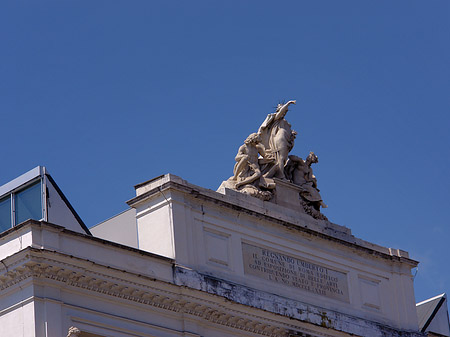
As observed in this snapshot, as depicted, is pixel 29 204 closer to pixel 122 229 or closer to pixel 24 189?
pixel 24 189

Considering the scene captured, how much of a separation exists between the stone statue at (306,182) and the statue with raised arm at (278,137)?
452mm

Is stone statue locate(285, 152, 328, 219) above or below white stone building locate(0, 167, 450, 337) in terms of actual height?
above

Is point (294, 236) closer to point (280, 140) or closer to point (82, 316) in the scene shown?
point (280, 140)

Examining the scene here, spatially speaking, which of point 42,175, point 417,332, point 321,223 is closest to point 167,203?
point 42,175

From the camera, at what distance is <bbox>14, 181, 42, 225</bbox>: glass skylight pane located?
35.8 metres

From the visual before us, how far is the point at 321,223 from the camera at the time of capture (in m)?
41.3

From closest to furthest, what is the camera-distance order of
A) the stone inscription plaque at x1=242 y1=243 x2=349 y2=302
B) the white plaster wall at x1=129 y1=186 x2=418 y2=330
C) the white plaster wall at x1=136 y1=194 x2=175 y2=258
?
the white plaster wall at x1=136 y1=194 x2=175 y2=258
the white plaster wall at x1=129 y1=186 x2=418 y2=330
the stone inscription plaque at x1=242 y1=243 x2=349 y2=302

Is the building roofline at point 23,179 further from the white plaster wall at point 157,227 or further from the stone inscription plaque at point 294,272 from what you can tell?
the stone inscription plaque at point 294,272

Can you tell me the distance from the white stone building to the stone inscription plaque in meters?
0.04

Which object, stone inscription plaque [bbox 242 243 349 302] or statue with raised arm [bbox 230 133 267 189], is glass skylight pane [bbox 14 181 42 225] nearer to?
stone inscription plaque [bbox 242 243 349 302]

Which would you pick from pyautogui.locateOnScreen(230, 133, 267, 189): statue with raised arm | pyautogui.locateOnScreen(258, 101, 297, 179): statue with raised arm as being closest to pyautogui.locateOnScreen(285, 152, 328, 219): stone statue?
pyautogui.locateOnScreen(258, 101, 297, 179): statue with raised arm

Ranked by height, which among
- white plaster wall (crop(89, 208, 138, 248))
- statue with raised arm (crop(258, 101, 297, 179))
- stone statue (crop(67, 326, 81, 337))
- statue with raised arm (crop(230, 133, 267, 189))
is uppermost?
statue with raised arm (crop(258, 101, 297, 179))

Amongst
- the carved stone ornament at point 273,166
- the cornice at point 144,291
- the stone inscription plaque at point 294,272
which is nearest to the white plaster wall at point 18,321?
the cornice at point 144,291

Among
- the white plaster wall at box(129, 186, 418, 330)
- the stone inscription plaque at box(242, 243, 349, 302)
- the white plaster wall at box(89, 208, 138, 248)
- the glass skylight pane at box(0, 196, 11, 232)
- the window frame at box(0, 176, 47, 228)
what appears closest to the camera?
the window frame at box(0, 176, 47, 228)
